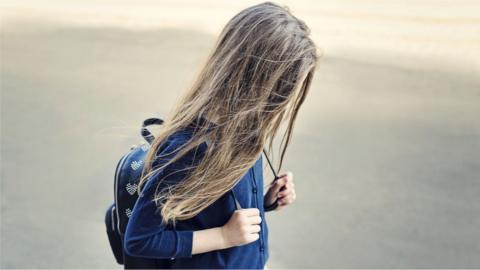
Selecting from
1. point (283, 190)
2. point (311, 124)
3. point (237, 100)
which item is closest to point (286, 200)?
point (283, 190)

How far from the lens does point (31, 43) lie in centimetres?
519

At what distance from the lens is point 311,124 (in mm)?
3721

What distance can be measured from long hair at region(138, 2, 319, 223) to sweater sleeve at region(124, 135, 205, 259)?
0.02 meters

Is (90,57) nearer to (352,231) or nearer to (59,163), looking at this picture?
(59,163)

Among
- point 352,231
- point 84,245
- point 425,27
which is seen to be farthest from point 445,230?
point 425,27

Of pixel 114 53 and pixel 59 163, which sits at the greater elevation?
pixel 114 53

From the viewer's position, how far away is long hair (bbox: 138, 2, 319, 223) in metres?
1.11

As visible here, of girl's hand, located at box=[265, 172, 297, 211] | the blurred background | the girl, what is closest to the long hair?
the girl

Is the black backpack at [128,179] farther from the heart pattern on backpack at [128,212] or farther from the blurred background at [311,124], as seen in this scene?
the blurred background at [311,124]

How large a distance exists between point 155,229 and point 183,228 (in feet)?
0.26

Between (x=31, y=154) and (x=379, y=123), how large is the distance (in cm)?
192

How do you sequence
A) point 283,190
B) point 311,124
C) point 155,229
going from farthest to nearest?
point 311,124, point 283,190, point 155,229

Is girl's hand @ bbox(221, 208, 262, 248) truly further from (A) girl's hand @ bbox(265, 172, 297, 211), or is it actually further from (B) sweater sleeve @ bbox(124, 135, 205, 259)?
(A) girl's hand @ bbox(265, 172, 297, 211)

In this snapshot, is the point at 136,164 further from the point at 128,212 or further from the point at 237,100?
the point at 237,100
